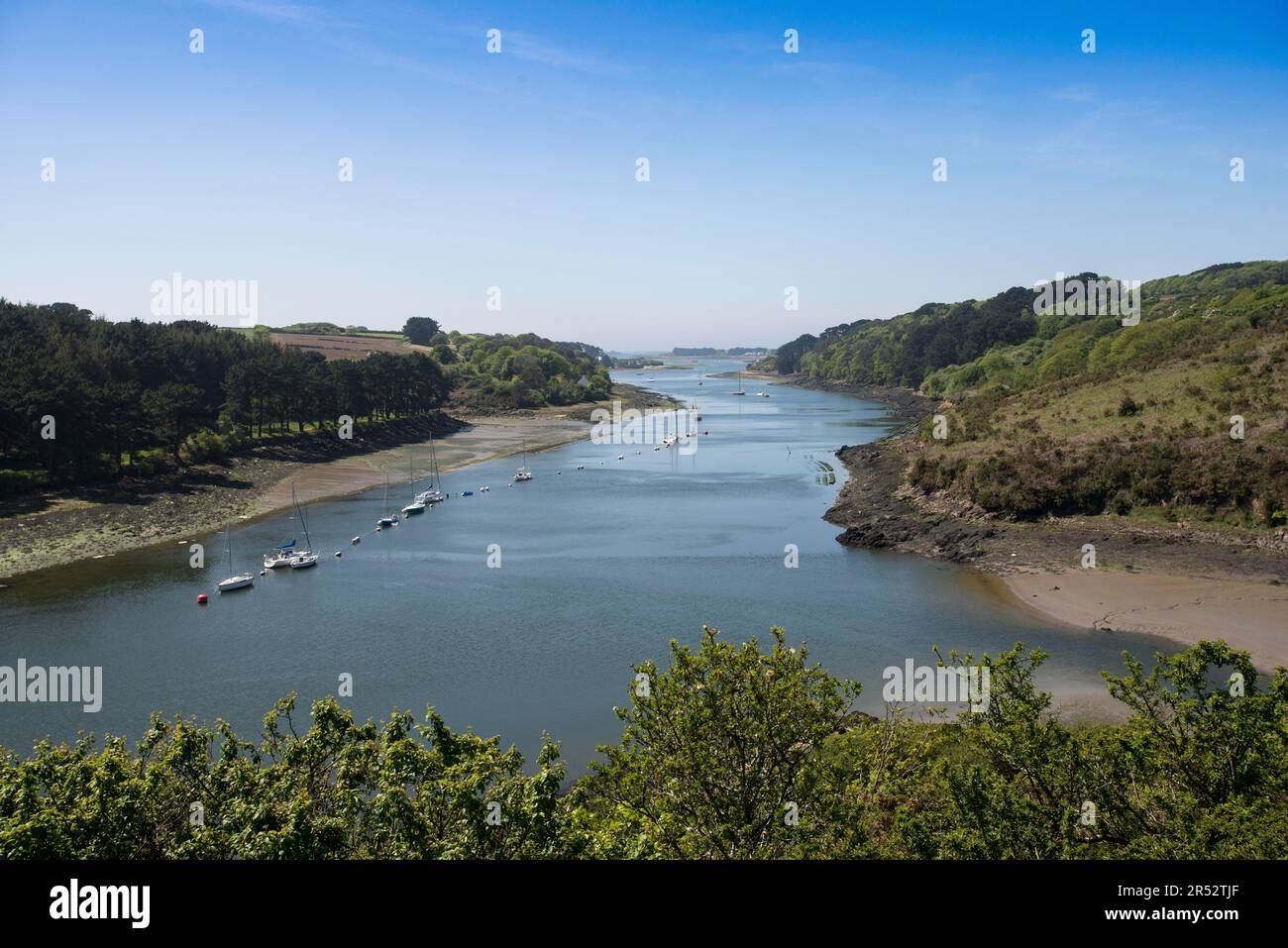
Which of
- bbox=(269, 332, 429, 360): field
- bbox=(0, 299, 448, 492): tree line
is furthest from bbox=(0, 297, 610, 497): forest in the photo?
bbox=(269, 332, 429, 360): field

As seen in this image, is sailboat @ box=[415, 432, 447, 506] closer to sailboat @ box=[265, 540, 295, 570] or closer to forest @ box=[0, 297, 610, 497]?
forest @ box=[0, 297, 610, 497]

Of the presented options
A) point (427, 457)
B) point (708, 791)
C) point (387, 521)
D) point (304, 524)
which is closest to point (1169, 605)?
point (708, 791)

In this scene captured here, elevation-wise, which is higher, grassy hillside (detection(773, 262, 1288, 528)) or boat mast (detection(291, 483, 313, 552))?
grassy hillside (detection(773, 262, 1288, 528))

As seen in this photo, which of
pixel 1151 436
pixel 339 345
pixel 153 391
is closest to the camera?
pixel 1151 436

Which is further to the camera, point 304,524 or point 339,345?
point 339,345

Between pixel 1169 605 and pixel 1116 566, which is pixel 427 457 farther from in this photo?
pixel 1169 605

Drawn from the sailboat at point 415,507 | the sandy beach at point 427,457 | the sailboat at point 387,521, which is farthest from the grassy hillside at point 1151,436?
the sandy beach at point 427,457
